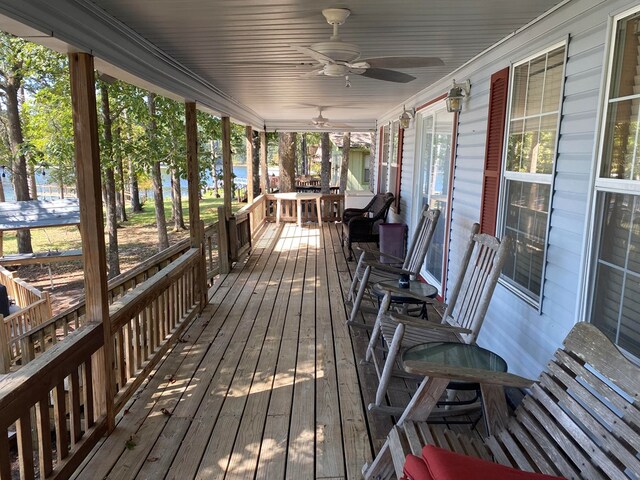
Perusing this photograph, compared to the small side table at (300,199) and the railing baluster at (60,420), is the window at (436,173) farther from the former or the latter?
the small side table at (300,199)

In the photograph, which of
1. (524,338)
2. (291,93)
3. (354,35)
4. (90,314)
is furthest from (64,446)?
(291,93)

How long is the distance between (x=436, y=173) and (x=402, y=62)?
2.54 meters

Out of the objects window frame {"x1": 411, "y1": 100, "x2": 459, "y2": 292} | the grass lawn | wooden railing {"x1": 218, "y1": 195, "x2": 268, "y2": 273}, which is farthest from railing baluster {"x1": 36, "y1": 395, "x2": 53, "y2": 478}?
the grass lawn

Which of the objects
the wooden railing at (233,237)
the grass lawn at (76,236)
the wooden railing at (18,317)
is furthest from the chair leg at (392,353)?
the grass lawn at (76,236)

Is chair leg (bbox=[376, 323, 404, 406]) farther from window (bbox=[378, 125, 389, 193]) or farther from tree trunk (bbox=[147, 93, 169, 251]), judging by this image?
tree trunk (bbox=[147, 93, 169, 251])

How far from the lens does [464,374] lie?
1790 mm

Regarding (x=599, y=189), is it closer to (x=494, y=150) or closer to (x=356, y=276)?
(x=494, y=150)

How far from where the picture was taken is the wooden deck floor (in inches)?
88.0

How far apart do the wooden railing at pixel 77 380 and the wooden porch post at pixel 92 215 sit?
5cm

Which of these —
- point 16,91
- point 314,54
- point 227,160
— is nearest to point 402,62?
point 314,54

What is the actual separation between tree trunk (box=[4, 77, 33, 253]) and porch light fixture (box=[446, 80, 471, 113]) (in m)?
8.22

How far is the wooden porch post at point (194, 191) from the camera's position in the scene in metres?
4.27

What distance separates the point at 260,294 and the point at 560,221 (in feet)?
11.3

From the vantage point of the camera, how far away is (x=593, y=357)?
1.56m
